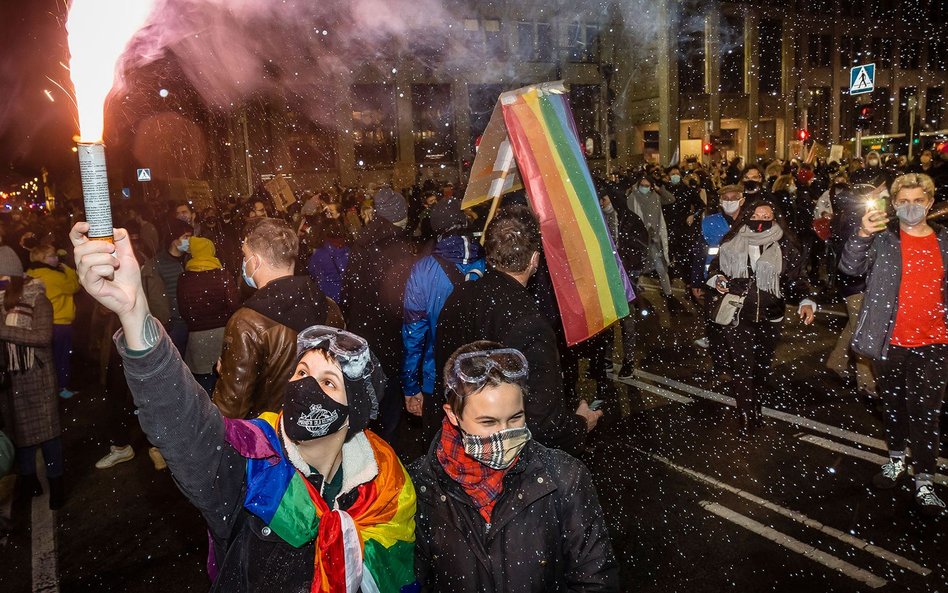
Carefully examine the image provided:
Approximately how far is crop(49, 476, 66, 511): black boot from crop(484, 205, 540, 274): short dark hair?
4.19 metres

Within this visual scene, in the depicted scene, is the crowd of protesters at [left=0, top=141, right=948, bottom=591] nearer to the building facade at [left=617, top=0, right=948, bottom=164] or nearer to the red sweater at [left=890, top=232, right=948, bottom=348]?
the red sweater at [left=890, top=232, right=948, bottom=348]

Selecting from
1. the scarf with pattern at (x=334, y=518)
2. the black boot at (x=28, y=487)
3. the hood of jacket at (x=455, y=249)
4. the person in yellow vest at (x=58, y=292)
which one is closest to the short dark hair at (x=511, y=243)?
the hood of jacket at (x=455, y=249)

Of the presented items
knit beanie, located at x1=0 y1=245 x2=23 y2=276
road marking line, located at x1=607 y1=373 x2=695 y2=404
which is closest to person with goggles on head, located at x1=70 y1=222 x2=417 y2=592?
road marking line, located at x1=607 y1=373 x2=695 y2=404

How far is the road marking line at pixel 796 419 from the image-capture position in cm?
554

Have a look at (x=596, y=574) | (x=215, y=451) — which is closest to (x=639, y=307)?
(x=596, y=574)

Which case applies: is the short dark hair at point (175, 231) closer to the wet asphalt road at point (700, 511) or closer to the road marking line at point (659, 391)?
the wet asphalt road at point (700, 511)

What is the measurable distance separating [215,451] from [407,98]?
3418 centimetres

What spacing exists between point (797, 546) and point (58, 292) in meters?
7.25

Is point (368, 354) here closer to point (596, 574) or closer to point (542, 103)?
point (596, 574)

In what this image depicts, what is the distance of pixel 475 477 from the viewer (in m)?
2.15

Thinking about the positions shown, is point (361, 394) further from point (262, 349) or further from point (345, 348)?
point (262, 349)

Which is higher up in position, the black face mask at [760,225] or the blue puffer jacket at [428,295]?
the black face mask at [760,225]

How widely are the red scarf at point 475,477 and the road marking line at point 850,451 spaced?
4162 millimetres

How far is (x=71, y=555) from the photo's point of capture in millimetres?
4562
